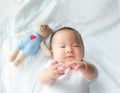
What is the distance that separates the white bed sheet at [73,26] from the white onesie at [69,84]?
0.07 metres

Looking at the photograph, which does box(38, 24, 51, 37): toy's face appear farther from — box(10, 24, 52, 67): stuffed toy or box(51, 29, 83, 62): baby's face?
box(51, 29, 83, 62): baby's face

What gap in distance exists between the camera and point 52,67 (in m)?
1.07

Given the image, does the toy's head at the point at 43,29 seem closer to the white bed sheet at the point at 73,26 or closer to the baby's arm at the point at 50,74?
the white bed sheet at the point at 73,26

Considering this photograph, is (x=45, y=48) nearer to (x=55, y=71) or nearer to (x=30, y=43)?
(x=30, y=43)

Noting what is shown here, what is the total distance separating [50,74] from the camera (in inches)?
42.7

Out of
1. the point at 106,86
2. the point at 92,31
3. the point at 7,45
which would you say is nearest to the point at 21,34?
the point at 7,45

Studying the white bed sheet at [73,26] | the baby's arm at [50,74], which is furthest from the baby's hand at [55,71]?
the white bed sheet at [73,26]

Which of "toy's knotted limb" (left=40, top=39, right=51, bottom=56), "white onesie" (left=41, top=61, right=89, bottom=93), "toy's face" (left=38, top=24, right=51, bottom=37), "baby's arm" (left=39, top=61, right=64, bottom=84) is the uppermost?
"toy's face" (left=38, top=24, right=51, bottom=37)

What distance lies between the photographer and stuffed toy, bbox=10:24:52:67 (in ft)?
4.13

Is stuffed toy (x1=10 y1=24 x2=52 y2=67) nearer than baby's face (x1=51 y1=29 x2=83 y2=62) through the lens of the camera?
No

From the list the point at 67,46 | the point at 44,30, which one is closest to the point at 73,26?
the point at 44,30

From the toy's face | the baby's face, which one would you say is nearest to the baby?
the baby's face

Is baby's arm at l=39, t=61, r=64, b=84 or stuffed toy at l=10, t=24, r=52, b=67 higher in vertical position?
stuffed toy at l=10, t=24, r=52, b=67

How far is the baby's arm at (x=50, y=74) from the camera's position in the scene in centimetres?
107
